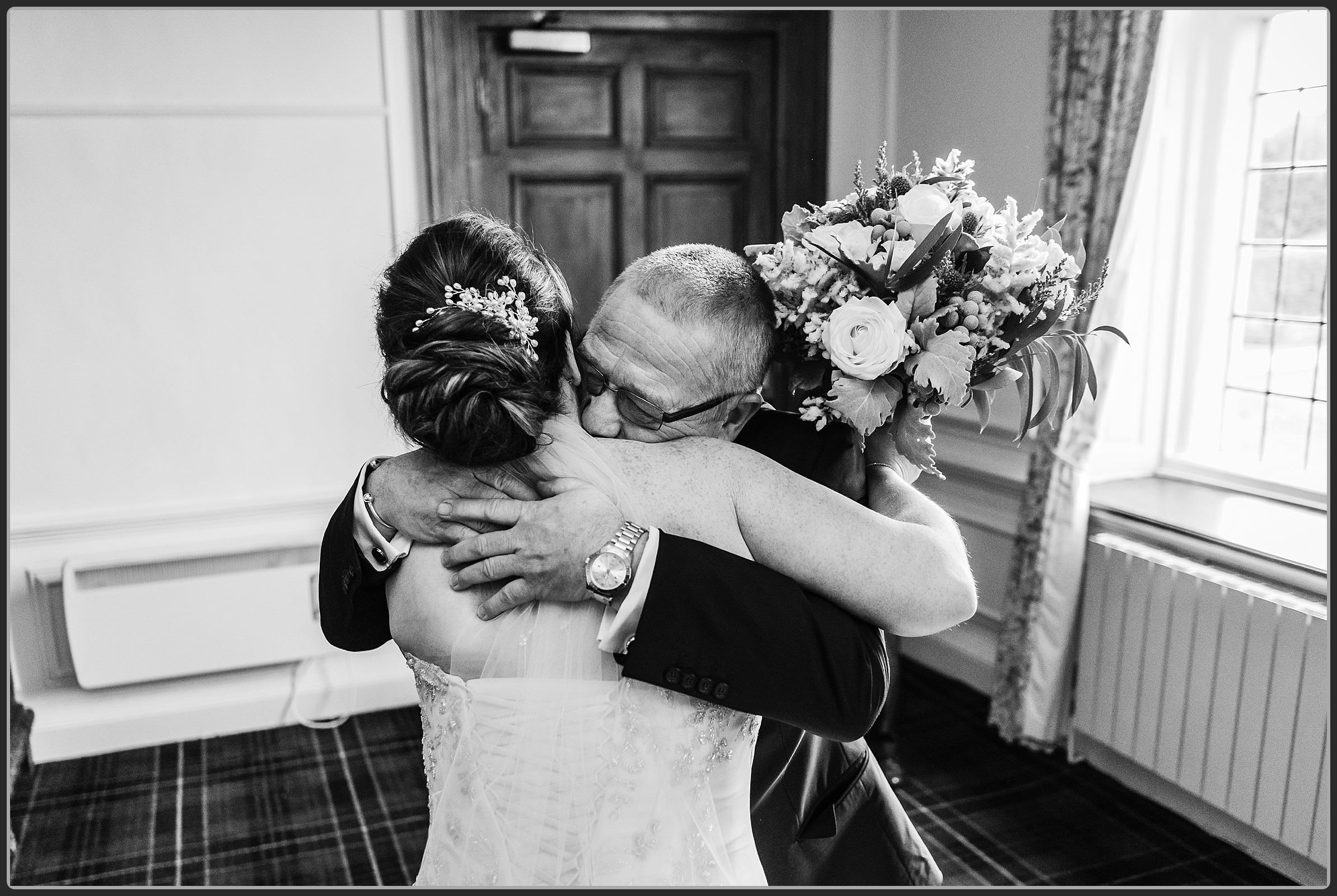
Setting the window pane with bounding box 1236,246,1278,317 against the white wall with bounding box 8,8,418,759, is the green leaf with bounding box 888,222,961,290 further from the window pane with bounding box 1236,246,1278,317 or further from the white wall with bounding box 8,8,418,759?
the white wall with bounding box 8,8,418,759

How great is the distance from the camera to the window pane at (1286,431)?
125 inches

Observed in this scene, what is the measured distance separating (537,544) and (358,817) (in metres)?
2.29

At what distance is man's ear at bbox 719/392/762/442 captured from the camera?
1.34 metres

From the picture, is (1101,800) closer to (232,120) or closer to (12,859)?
(12,859)

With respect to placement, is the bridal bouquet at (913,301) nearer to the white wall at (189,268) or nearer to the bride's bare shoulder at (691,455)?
the bride's bare shoulder at (691,455)

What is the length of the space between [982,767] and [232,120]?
332 centimetres

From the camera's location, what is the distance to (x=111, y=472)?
11.8ft

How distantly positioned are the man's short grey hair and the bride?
0.10 meters

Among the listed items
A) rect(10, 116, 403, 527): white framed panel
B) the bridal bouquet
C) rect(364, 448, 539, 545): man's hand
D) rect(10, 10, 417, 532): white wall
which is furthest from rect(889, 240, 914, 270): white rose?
rect(10, 10, 417, 532): white wall

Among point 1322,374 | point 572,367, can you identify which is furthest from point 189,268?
point 1322,374

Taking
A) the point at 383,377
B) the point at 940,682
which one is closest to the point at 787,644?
the point at 383,377

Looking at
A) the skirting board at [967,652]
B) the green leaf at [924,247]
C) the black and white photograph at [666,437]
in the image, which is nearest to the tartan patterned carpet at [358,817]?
the black and white photograph at [666,437]

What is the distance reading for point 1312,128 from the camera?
10.1 ft

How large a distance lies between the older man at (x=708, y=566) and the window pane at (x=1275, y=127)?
2.42 m
